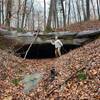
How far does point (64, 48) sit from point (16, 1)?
32.3 meters

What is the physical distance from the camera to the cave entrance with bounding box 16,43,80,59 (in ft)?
79.7

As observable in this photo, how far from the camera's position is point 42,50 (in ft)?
83.0

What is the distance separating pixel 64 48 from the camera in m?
24.6

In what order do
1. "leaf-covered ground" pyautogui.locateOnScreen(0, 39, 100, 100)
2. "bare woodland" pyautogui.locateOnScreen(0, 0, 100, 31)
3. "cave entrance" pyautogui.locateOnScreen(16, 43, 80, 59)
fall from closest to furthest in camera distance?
"leaf-covered ground" pyautogui.locateOnScreen(0, 39, 100, 100)
"cave entrance" pyautogui.locateOnScreen(16, 43, 80, 59)
"bare woodland" pyautogui.locateOnScreen(0, 0, 100, 31)

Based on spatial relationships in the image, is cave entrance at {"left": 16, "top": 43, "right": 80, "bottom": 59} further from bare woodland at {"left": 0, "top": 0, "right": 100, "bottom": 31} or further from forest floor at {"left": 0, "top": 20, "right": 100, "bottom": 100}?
forest floor at {"left": 0, "top": 20, "right": 100, "bottom": 100}

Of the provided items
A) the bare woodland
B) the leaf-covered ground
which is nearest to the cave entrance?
the bare woodland

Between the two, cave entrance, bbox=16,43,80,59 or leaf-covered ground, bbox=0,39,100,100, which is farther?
cave entrance, bbox=16,43,80,59

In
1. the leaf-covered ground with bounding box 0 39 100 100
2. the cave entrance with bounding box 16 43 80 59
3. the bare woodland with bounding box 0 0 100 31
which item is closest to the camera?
the leaf-covered ground with bounding box 0 39 100 100

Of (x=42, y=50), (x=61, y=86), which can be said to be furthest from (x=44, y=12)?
(x=61, y=86)

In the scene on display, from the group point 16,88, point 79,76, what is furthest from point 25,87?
point 79,76

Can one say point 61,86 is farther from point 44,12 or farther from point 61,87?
point 44,12

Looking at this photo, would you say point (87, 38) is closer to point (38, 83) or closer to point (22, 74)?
point (22, 74)

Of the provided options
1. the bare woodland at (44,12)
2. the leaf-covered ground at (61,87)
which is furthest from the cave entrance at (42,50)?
the leaf-covered ground at (61,87)

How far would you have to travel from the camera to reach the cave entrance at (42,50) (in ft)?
79.7
